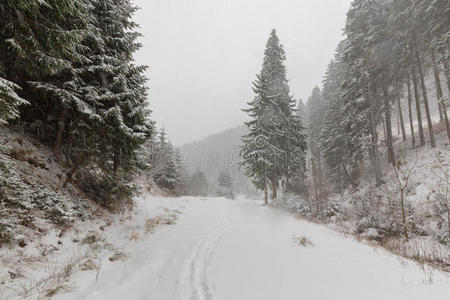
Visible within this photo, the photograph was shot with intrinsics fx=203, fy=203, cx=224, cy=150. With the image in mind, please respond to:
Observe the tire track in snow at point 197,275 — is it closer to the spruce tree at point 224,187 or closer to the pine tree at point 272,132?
the pine tree at point 272,132

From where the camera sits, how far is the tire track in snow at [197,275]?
339 centimetres

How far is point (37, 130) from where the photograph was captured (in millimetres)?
7953

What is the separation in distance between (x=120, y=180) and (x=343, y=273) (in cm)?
799

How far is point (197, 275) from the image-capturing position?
13.4ft

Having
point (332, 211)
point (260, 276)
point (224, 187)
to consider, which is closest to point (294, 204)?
point (332, 211)

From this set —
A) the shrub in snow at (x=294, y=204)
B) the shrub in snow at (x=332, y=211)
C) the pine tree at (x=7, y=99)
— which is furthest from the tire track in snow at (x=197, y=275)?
the shrub in snow at (x=294, y=204)

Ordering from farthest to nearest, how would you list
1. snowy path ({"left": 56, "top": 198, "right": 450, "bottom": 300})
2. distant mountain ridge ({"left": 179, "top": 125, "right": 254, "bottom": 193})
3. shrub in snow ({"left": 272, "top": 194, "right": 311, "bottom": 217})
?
distant mountain ridge ({"left": 179, "top": 125, "right": 254, "bottom": 193})
shrub in snow ({"left": 272, "top": 194, "right": 311, "bottom": 217})
snowy path ({"left": 56, "top": 198, "right": 450, "bottom": 300})

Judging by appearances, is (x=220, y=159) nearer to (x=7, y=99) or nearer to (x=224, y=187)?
(x=224, y=187)

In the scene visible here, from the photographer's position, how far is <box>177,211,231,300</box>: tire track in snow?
339 cm

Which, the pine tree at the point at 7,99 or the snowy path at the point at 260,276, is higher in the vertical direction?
the pine tree at the point at 7,99

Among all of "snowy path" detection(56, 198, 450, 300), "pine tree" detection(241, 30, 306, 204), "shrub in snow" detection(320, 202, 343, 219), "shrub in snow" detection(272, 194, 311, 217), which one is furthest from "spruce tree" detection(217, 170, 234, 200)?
"snowy path" detection(56, 198, 450, 300)

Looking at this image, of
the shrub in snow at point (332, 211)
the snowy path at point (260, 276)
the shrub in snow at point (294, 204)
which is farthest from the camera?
the shrub in snow at point (294, 204)

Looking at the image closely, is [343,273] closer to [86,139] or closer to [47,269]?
[47,269]

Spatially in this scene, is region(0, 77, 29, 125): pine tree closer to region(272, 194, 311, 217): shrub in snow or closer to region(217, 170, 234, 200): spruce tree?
region(272, 194, 311, 217): shrub in snow
